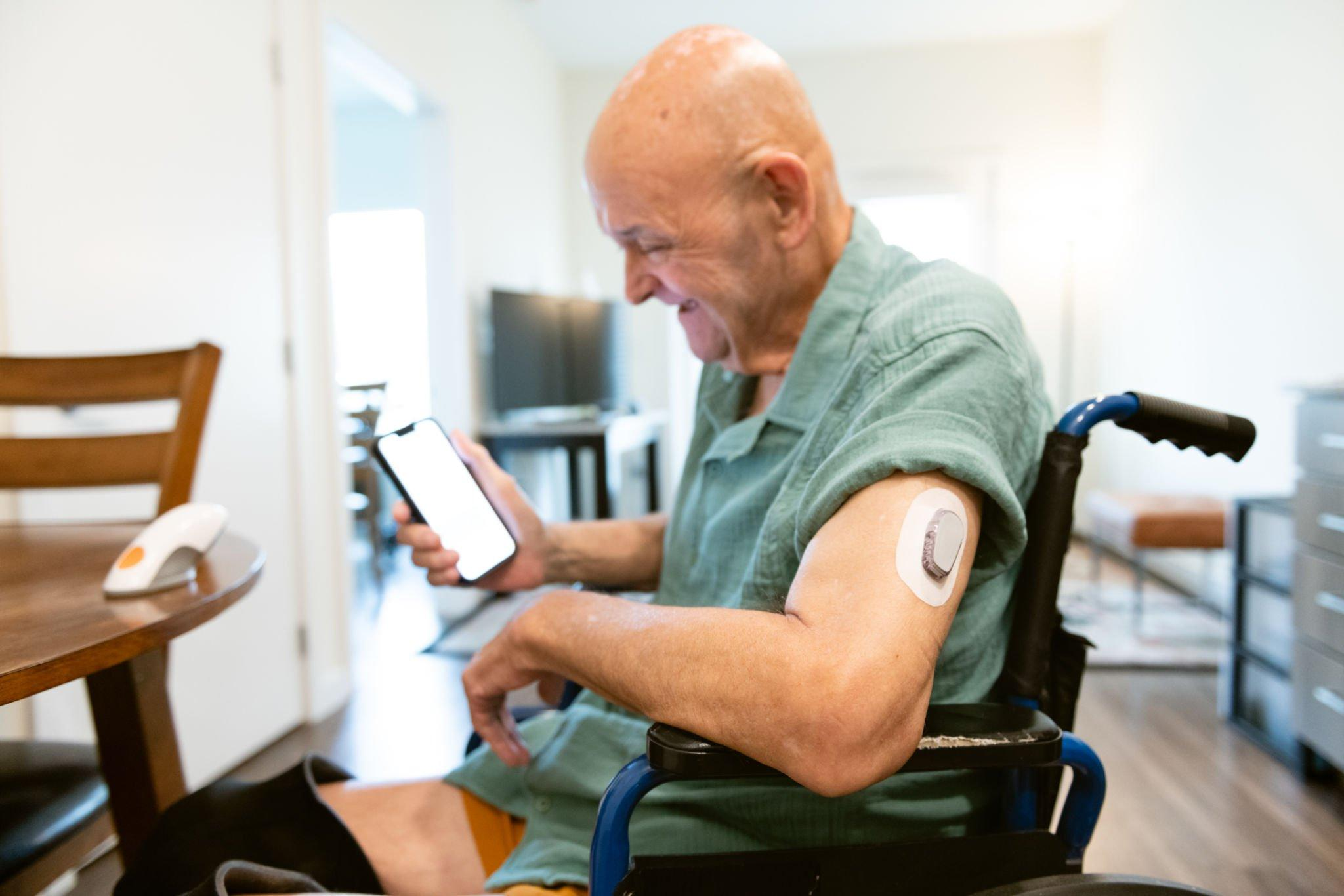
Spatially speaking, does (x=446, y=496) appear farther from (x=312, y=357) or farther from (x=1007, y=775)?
(x=312, y=357)

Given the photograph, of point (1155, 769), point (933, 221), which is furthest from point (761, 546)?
point (933, 221)

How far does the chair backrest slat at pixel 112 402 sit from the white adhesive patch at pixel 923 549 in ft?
3.22

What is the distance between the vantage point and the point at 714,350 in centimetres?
100

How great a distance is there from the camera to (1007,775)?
76cm

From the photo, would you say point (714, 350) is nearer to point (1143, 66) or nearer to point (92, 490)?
point (92, 490)

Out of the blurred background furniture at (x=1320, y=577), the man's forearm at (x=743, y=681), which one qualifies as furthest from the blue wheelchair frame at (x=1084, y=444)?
the blurred background furniture at (x=1320, y=577)

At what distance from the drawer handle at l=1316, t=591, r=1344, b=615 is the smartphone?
1.84 meters

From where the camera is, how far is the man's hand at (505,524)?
954mm

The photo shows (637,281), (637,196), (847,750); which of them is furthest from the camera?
(637,281)

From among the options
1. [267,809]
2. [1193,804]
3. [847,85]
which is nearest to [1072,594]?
[1193,804]

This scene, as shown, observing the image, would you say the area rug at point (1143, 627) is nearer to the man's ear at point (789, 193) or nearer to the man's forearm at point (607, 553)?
the man's forearm at point (607, 553)

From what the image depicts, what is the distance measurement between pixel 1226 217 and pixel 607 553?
3.52 meters

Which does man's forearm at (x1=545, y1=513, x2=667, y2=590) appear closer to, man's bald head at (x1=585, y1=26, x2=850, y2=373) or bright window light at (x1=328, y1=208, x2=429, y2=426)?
man's bald head at (x1=585, y1=26, x2=850, y2=373)

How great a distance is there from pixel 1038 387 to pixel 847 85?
5.21 m
